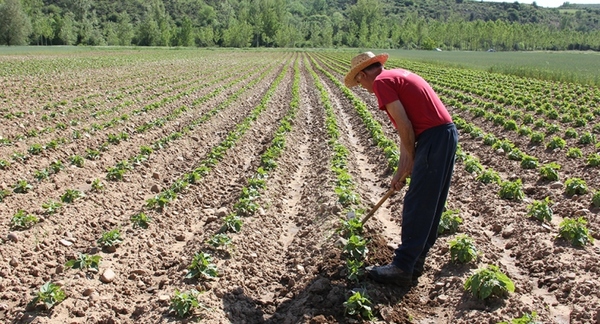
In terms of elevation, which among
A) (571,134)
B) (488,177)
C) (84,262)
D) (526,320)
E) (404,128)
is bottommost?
(84,262)

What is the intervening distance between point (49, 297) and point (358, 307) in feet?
10.4

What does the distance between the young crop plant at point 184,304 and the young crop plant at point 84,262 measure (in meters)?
1.49

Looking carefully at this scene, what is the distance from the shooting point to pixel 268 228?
23.5 ft

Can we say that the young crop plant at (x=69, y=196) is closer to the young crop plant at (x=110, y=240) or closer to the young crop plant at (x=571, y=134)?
the young crop plant at (x=110, y=240)

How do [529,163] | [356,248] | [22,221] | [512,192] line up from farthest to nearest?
[529,163] < [512,192] < [22,221] < [356,248]

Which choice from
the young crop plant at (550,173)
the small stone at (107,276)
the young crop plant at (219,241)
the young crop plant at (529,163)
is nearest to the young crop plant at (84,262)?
the small stone at (107,276)

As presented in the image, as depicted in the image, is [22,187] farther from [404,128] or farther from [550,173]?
[550,173]

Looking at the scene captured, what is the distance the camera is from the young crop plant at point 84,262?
562 centimetres

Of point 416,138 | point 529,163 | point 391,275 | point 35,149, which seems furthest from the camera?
point 35,149

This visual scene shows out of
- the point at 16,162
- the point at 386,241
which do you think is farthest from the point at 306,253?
the point at 16,162

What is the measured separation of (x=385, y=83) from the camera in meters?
4.75

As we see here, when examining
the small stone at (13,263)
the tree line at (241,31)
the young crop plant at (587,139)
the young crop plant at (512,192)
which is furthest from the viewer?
the tree line at (241,31)

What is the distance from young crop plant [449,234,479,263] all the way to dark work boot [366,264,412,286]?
0.76 metres

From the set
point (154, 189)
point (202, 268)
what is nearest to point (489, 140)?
point (154, 189)
